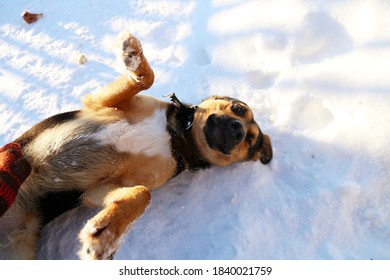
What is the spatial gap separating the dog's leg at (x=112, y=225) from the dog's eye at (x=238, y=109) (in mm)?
1135

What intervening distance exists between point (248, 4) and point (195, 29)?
667 mm

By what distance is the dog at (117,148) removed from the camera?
2.82 meters

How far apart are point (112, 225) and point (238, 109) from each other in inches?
61.1

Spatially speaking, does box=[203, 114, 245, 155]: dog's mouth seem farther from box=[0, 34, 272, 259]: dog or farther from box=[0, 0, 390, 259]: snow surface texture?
box=[0, 0, 390, 259]: snow surface texture

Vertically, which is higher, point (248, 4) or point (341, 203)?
point (248, 4)

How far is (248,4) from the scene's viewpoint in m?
4.15

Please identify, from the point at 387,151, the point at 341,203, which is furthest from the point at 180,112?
the point at 387,151

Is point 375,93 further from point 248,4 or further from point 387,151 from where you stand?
point 248,4

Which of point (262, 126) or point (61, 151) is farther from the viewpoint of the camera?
point (262, 126)

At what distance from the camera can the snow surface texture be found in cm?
303

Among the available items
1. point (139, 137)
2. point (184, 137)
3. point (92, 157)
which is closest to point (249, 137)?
point (184, 137)

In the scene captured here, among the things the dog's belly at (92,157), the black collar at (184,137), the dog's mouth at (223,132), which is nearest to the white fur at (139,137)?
the dog's belly at (92,157)

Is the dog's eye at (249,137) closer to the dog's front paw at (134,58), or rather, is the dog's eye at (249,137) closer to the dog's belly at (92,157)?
the dog's belly at (92,157)

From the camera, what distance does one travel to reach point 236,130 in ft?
10.1
